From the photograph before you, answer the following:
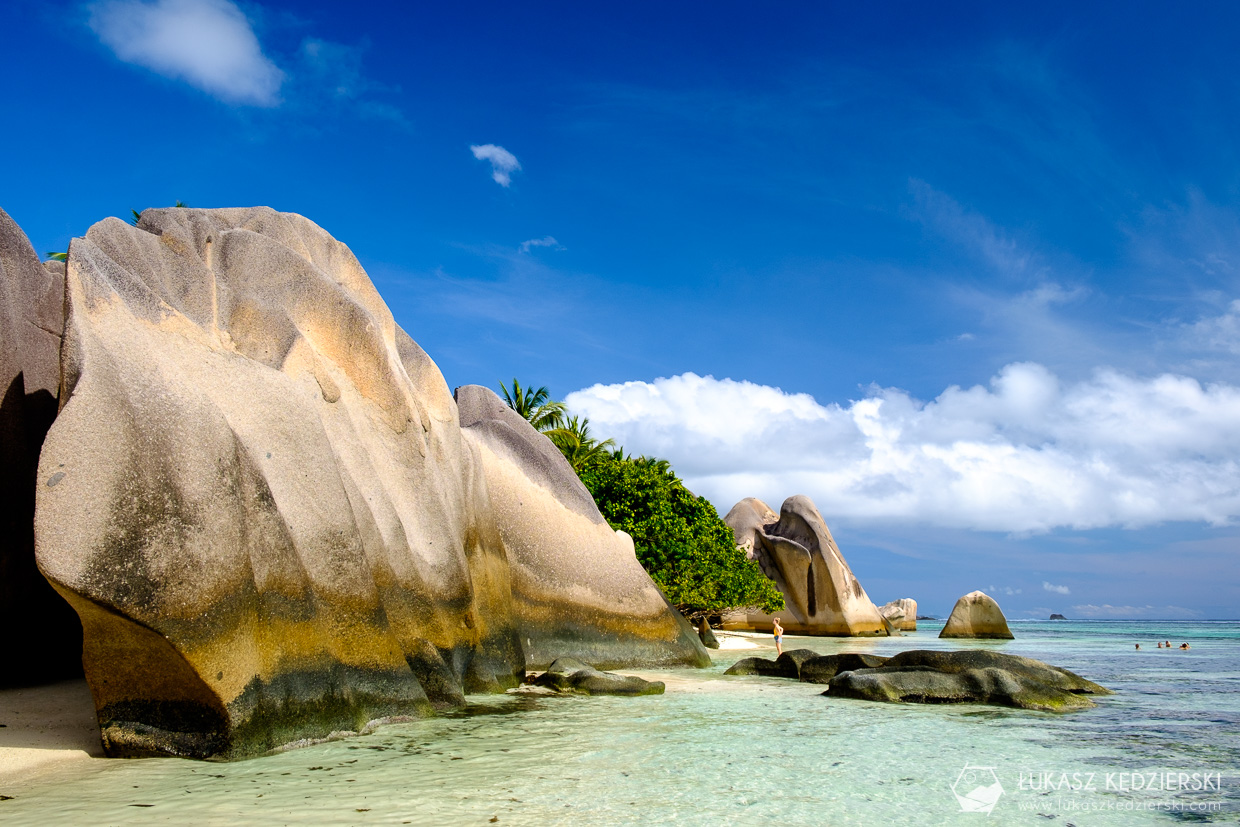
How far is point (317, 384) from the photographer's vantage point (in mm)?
9281

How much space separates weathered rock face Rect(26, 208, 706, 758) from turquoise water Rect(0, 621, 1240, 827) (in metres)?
0.62

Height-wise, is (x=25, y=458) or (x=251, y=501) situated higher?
(x=25, y=458)

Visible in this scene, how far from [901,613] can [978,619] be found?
15000mm

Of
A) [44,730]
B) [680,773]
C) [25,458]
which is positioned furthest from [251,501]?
[680,773]

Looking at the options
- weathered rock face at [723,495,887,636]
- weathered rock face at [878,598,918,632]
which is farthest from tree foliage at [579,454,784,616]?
weathered rock face at [878,598,918,632]

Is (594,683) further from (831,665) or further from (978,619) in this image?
(978,619)

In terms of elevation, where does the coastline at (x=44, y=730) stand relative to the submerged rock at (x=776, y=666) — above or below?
above

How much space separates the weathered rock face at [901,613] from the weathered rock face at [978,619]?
14.0 m

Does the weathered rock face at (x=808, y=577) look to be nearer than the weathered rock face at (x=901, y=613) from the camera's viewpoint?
Yes

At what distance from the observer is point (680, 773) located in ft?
21.9

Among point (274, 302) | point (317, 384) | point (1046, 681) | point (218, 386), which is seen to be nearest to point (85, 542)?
point (218, 386)

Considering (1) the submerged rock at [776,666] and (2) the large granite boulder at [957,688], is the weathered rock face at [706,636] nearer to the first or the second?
(1) the submerged rock at [776,666]

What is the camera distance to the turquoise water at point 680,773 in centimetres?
534

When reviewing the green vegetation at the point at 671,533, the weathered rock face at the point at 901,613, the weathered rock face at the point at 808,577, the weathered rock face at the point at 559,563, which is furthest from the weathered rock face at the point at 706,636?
the weathered rock face at the point at 901,613
